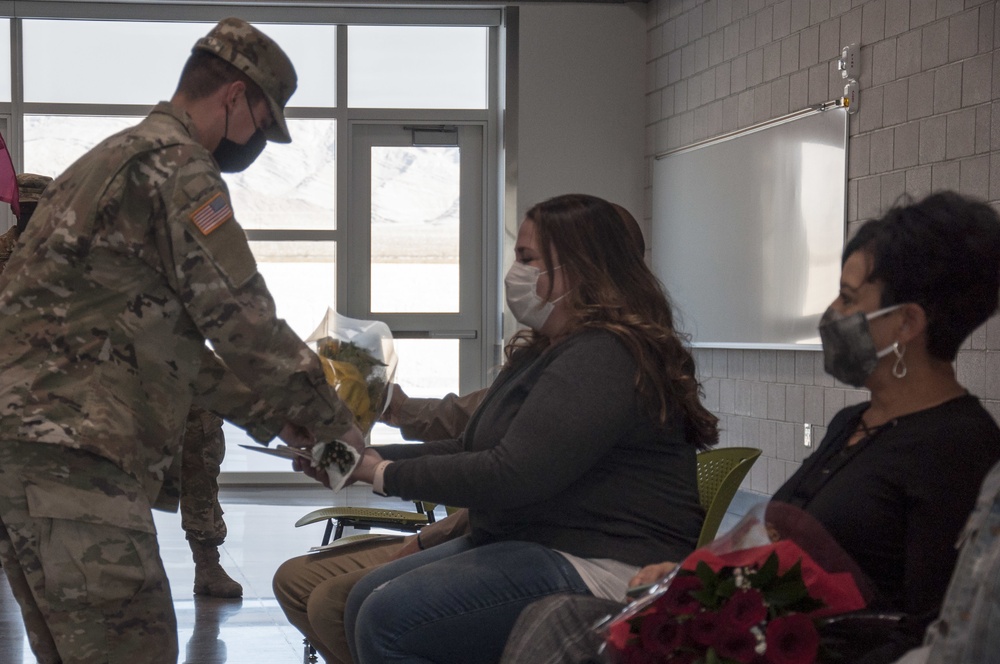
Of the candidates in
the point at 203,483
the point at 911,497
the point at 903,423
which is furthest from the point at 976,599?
the point at 203,483

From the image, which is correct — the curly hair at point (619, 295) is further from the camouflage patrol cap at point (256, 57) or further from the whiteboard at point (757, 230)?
the whiteboard at point (757, 230)

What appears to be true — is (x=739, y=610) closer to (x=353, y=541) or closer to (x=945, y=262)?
(x=945, y=262)

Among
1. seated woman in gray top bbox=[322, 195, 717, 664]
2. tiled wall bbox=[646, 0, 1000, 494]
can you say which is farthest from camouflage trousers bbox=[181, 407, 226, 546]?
tiled wall bbox=[646, 0, 1000, 494]

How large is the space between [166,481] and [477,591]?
1.93 feet

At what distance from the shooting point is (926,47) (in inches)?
184

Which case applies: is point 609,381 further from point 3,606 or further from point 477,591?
point 3,606

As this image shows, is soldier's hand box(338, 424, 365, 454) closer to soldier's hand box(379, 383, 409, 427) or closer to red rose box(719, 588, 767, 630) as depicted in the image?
soldier's hand box(379, 383, 409, 427)

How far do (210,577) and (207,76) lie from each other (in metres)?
2.87

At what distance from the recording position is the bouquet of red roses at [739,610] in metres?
1.24

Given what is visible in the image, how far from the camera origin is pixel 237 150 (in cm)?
209

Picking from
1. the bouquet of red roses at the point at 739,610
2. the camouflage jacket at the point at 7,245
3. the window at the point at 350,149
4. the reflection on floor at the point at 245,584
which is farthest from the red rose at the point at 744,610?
the window at the point at 350,149

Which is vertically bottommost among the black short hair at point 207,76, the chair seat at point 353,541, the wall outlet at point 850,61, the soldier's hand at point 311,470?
the chair seat at point 353,541

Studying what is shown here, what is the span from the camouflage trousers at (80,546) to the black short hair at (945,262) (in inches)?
49.6

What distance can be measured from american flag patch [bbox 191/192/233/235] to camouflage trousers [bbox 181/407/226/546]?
2575 mm
